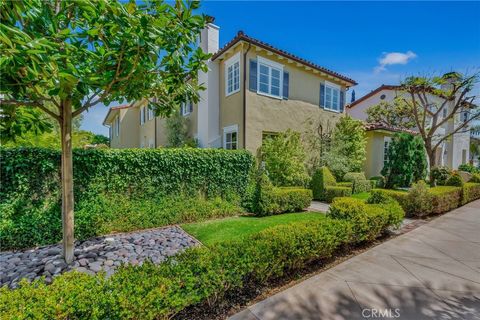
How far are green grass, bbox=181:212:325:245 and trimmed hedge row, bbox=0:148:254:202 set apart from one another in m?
1.26

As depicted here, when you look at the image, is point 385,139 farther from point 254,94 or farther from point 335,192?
point 254,94

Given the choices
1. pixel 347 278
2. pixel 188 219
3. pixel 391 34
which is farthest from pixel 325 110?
pixel 347 278

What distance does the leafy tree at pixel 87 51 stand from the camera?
2824 millimetres

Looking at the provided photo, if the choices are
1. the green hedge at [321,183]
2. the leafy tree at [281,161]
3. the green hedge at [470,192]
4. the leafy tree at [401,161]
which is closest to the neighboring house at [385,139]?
the leafy tree at [401,161]

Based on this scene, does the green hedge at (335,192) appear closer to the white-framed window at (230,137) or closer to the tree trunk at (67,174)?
the white-framed window at (230,137)

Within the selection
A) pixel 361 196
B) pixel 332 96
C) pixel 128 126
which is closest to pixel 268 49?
pixel 332 96

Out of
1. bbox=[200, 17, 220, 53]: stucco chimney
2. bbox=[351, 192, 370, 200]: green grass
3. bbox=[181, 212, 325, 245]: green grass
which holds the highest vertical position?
bbox=[200, 17, 220, 53]: stucco chimney

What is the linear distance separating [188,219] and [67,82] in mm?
5648

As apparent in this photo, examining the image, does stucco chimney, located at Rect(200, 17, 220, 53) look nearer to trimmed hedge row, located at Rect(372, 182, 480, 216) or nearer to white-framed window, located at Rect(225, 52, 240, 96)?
white-framed window, located at Rect(225, 52, 240, 96)

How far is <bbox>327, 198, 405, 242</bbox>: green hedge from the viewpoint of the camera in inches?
207

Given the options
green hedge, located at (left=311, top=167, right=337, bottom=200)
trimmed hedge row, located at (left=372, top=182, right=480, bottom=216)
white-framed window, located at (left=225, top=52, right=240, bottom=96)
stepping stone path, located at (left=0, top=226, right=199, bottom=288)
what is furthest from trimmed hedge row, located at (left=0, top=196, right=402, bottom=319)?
white-framed window, located at (left=225, top=52, right=240, bottom=96)

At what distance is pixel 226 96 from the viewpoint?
40.1 feet

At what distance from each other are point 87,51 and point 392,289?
619 centimetres

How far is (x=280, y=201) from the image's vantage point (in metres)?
8.75
